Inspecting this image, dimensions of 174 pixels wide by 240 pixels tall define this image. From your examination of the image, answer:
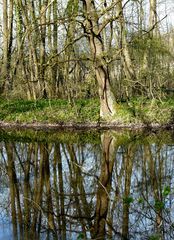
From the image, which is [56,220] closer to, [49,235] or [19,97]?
[49,235]

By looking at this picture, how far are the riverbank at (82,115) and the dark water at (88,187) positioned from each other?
2.40 meters

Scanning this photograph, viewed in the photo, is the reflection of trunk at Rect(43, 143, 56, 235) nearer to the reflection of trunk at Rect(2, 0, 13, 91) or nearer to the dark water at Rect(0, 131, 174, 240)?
the dark water at Rect(0, 131, 174, 240)

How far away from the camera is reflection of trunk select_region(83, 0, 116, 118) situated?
739 inches

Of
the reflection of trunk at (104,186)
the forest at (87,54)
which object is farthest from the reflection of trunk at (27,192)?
the forest at (87,54)

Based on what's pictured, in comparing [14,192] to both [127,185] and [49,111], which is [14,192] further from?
[49,111]

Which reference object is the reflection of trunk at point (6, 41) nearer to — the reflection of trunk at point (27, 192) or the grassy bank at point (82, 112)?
the grassy bank at point (82, 112)

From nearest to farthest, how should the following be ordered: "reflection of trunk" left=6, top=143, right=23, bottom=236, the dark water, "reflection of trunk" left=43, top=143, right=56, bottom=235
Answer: the dark water, "reflection of trunk" left=43, top=143, right=56, bottom=235, "reflection of trunk" left=6, top=143, right=23, bottom=236

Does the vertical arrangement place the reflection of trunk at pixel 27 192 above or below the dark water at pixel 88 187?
below

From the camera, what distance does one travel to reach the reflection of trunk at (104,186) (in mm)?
6672

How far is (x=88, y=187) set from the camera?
9.41 meters

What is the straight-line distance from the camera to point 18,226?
23.4 ft

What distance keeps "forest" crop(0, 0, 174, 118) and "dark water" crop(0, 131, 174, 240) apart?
11.6 ft

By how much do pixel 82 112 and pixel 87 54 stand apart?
5.06 metres

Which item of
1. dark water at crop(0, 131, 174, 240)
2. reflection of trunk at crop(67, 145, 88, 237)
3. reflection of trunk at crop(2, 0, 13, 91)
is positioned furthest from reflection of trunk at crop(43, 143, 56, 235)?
reflection of trunk at crop(2, 0, 13, 91)
